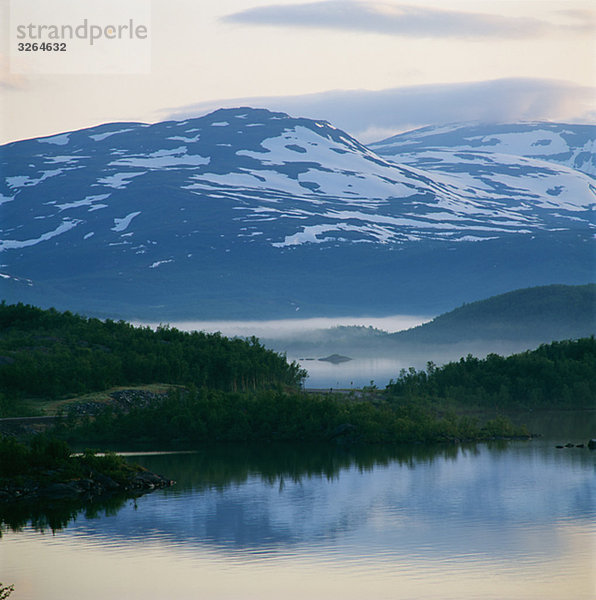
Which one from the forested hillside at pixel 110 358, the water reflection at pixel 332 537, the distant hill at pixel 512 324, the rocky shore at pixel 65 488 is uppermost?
the distant hill at pixel 512 324

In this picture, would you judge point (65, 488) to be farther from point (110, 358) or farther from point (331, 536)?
point (110, 358)

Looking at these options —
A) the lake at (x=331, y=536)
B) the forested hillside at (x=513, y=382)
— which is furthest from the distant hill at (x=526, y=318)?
the lake at (x=331, y=536)

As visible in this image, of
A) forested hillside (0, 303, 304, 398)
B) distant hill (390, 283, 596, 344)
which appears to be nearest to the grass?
forested hillside (0, 303, 304, 398)

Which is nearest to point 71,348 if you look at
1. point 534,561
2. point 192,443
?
point 192,443

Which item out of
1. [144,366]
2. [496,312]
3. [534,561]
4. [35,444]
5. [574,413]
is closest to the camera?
[534,561]

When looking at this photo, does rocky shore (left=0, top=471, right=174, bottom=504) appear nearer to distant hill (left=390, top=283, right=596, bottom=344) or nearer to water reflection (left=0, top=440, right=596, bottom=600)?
water reflection (left=0, top=440, right=596, bottom=600)

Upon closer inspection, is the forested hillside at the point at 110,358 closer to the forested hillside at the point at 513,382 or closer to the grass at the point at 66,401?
the grass at the point at 66,401

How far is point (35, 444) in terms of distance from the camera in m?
43.1

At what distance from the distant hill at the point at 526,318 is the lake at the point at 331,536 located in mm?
116614

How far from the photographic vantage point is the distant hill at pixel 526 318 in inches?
6550

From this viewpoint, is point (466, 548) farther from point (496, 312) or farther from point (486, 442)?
point (496, 312)

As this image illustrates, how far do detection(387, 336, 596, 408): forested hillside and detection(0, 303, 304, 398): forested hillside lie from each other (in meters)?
9.25

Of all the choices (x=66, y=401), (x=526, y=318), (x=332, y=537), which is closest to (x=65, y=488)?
(x=332, y=537)

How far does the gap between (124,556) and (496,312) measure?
148 meters
